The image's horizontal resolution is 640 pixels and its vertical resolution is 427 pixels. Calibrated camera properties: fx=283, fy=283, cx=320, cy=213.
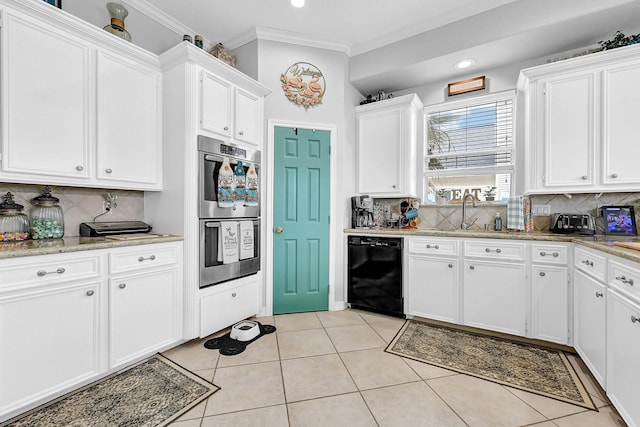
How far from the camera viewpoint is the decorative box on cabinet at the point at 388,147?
127 inches

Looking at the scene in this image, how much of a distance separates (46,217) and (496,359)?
11.4 ft

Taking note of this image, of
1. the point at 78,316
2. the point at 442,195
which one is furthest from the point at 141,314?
the point at 442,195

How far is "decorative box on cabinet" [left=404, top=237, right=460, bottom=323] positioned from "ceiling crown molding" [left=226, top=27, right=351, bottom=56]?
2372 mm

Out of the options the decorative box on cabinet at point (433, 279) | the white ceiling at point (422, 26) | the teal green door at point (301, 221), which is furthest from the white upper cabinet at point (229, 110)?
the decorative box on cabinet at point (433, 279)

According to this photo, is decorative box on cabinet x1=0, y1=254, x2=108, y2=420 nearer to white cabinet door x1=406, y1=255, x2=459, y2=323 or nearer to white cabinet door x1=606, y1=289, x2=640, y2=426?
white cabinet door x1=406, y1=255, x2=459, y2=323

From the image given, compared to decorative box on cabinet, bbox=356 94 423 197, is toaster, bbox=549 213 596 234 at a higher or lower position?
lower

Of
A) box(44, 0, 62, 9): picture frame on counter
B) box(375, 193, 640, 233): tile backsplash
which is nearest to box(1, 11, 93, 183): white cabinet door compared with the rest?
box(44, 0, 62, 9): picture frame on counter

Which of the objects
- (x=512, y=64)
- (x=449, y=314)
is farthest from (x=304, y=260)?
(x=512, y=64)

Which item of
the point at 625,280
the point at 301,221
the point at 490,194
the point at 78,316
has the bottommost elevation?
the point at 78,316

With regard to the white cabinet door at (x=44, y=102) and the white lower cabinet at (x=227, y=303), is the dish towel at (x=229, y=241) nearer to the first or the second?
the white lower cabinet at (x=227, y=303)

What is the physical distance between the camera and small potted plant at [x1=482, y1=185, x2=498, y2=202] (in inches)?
125

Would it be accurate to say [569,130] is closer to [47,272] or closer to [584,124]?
[584,124]

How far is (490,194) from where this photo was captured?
3180mm

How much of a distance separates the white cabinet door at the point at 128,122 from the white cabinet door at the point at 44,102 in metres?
0.09
